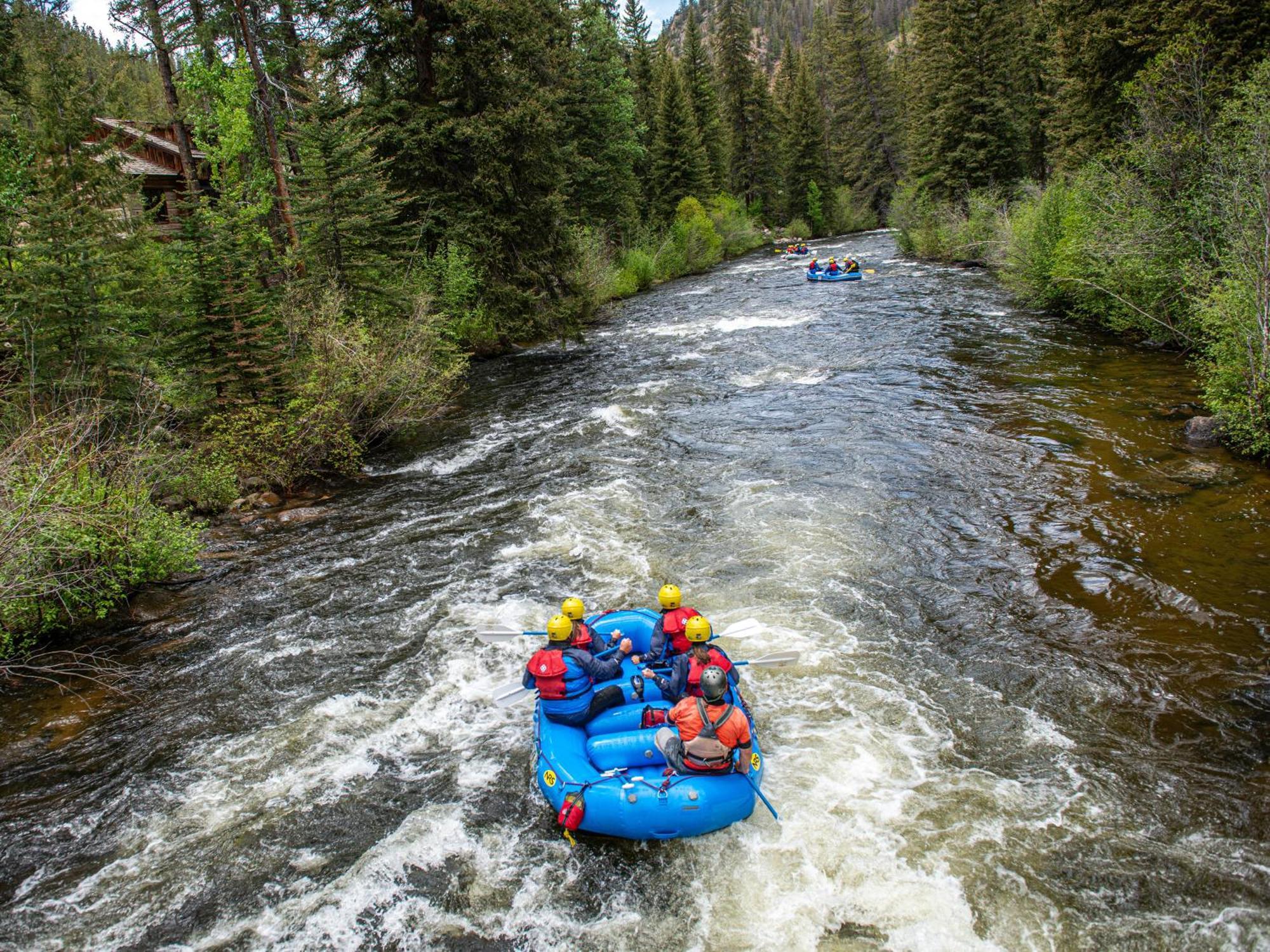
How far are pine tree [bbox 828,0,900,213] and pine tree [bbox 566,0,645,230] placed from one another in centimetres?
2548

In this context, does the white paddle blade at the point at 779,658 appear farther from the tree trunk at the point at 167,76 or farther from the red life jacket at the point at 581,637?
the tree trunk at the point at 167,76

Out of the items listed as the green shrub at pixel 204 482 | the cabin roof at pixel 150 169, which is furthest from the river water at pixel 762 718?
the cabin roof at pixel 150 169

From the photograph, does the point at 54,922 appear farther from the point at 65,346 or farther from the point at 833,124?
the point at 833,124

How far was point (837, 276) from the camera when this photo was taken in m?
31.9

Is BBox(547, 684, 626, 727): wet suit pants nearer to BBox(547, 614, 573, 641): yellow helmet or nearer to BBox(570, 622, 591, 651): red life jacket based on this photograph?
BBox(570, 622, 591, 651): red life jacket

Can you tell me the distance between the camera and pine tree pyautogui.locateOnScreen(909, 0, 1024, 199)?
3322 centimetres

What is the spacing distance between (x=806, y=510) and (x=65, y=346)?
11553mm

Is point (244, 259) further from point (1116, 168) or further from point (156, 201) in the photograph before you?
point (1116, 168)

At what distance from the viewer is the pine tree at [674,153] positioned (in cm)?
4334

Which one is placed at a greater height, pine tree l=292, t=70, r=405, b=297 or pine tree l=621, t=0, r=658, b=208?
pine tree l=621, t=0, r=658, b=208

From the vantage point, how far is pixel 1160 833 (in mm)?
5473

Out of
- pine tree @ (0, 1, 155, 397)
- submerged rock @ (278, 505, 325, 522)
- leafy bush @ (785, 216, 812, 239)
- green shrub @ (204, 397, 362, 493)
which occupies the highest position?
leafy bush @ (785, 216, 812, 239)

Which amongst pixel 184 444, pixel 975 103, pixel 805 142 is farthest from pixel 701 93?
pixel 184 444

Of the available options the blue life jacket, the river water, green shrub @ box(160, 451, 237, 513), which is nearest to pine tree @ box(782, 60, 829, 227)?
the river water
